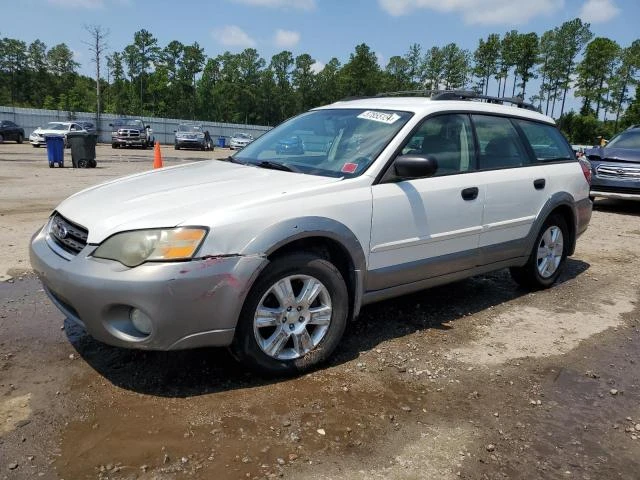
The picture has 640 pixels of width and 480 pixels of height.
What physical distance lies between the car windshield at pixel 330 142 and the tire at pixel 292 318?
724 mm

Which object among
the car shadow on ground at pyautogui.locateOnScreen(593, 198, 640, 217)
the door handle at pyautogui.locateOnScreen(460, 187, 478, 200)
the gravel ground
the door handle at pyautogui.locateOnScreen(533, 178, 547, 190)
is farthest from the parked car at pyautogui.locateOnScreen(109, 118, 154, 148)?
the door handle at pyautogui.locateOnScreen(460, 187, 478, 200)

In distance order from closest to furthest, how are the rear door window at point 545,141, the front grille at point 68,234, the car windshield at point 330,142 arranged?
the front grille at point 68,234
the car windshield at point 330,142
the rear door window at point 545,141

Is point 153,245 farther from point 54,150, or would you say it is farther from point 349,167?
point 54,150

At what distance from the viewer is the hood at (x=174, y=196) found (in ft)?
9.45

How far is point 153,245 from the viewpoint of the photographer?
2.77 meters

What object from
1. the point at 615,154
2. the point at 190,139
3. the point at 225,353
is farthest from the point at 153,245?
the point at 190,139

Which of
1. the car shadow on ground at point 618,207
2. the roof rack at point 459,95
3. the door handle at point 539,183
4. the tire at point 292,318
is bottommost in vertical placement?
the car shadow on ground at point 618,207

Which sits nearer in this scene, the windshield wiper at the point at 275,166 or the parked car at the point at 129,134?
the windshield wiper at the point at 275,166

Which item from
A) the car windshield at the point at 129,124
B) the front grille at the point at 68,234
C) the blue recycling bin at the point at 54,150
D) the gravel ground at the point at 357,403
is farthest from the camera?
the car windshield at the point at 129,124

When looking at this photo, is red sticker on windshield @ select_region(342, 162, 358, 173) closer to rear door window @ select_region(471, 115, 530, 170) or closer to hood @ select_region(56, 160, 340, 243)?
hood @ select_region(56, 160, 340, 243)

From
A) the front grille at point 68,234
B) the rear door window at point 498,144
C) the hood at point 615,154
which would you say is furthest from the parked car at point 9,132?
the rear door window at point 498,144

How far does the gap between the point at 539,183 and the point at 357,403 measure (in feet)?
9.30

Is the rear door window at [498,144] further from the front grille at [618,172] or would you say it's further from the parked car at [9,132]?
the parked car at [9,132]

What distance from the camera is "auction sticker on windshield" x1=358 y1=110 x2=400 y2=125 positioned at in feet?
12.8
